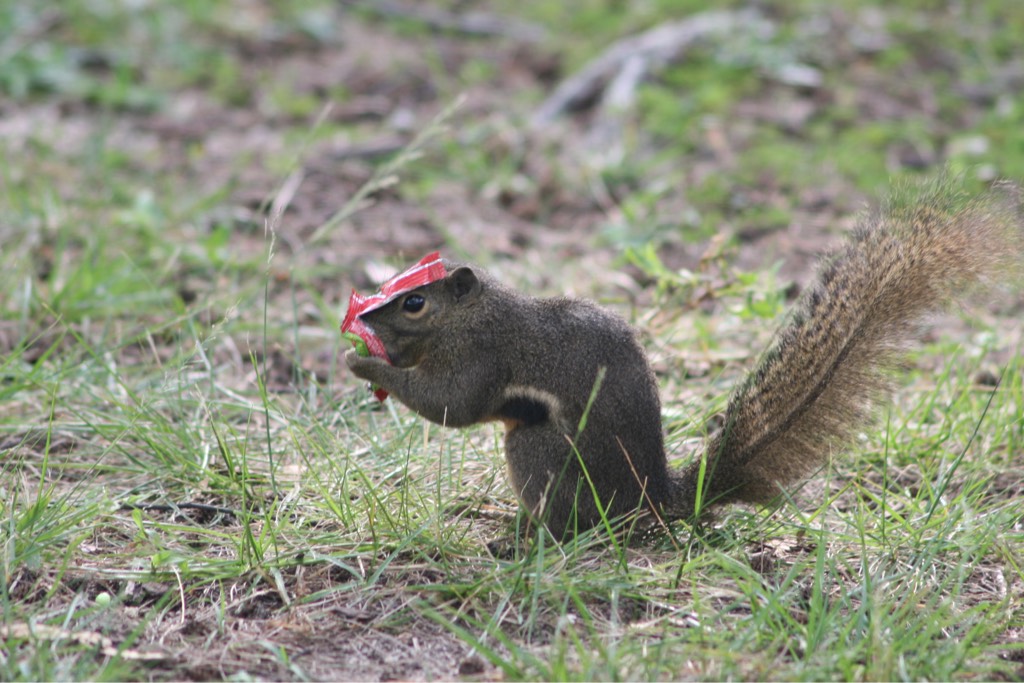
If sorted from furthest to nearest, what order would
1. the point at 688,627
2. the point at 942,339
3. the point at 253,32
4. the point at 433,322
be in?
the point at 253,32
the point at 942,339
the point at 433,322
the point at 688,627

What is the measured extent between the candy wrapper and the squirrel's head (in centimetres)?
2

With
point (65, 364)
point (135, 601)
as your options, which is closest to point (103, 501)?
point (135, 601)

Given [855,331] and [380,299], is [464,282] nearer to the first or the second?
[380,299]

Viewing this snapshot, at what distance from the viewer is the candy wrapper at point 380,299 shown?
3.59 metres

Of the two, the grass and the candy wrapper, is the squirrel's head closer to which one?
the candy wrapper

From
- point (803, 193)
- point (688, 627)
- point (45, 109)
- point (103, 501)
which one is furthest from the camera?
point (45, 109)

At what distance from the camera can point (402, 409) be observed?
4426 mm

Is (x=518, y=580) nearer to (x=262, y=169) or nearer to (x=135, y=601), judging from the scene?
(x=135, y=601)

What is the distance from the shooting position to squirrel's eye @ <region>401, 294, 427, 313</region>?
3619 mm

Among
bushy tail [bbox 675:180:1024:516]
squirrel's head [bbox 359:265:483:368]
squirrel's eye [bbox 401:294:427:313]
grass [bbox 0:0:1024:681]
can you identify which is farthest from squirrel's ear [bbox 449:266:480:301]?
bushy tail [bbox 675:180:1024:516]

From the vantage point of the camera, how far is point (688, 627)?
301cm

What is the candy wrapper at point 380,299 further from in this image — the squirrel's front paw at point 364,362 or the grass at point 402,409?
the grass at point 402,409

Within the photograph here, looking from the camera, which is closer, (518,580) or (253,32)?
(518,580)

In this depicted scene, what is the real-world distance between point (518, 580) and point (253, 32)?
7.50 m
